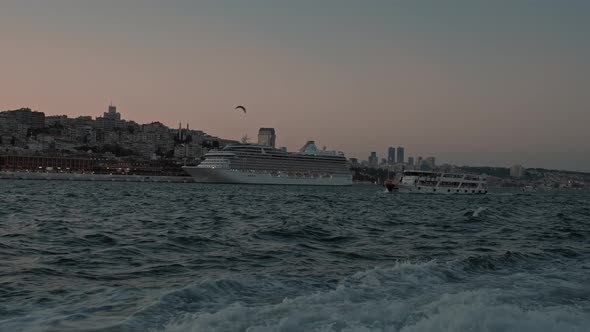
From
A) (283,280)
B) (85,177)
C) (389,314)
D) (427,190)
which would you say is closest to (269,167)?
(427,190)

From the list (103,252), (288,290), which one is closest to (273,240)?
(103,252)

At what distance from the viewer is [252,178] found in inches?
4299

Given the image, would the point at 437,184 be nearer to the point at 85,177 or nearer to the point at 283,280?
the point at 283,280

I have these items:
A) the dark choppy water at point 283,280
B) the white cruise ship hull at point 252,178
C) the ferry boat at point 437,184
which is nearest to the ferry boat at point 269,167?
the white cruise ship hull at point 252,178

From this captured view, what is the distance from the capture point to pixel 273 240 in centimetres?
1620

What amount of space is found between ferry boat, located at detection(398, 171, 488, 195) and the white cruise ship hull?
34.4m

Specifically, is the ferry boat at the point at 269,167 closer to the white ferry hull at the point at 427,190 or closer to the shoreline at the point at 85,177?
the shoreline at the point at 85,177

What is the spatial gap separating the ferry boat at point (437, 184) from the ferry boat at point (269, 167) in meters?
35.2

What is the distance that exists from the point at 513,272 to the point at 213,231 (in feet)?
31.6

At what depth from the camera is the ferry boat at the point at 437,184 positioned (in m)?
80.6

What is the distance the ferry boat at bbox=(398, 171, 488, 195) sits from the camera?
265 ft

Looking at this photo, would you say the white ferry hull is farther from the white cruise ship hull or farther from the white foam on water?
the white foam on water

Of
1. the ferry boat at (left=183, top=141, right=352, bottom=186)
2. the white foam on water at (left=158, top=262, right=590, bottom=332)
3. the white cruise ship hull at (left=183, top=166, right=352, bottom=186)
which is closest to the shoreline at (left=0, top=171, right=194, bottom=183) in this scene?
the white cruise ship hull at (left=183, top=166, right=352, bottom=186)

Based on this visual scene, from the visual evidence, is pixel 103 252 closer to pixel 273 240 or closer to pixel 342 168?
pixel 273 240
